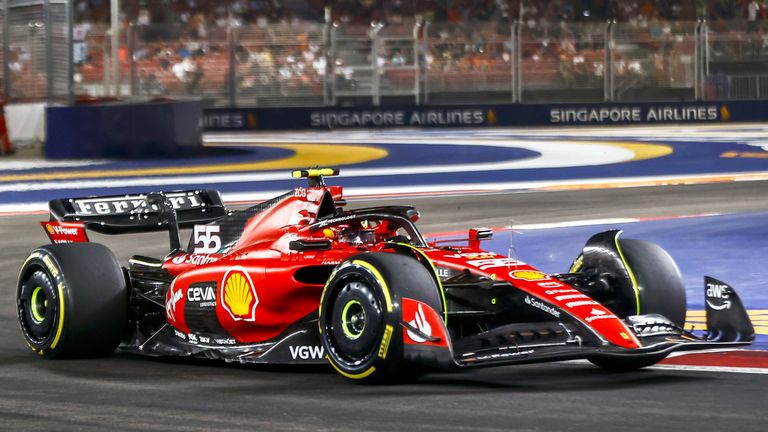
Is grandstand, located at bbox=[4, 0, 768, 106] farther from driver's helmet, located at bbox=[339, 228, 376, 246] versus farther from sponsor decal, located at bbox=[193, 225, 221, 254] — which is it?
driver's helmet, located at bbox=[339, 228, 376, 246]

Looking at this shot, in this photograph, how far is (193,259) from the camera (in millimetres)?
8875

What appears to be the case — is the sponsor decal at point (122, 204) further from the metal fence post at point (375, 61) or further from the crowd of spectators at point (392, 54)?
the metal fence post at point (375, 61)

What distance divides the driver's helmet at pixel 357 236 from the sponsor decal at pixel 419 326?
3.98 ft

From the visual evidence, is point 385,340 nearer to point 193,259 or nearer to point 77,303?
point 193,259

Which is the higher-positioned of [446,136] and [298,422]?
[446,136]

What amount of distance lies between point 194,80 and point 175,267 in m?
27.4

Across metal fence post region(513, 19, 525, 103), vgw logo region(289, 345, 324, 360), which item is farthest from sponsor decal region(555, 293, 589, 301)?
metal fence post region(513, 19, 525, 103)

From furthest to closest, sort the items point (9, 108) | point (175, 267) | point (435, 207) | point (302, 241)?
1. point (9, 108)
2. point (435, 207)
3. point (175, 267)
4. point (302, 241)

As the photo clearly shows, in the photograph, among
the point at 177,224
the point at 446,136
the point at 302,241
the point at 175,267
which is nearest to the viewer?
the point at 302,241

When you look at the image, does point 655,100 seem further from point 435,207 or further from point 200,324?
point 200,324

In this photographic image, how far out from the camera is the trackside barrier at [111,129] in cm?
2638

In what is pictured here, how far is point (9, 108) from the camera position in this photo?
28.5 m

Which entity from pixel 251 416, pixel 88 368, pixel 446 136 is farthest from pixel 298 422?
pixel 446 136

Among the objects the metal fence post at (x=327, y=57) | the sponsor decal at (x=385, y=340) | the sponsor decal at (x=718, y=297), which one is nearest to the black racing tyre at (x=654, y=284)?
the sponsor decal at (x=718, y=297)
